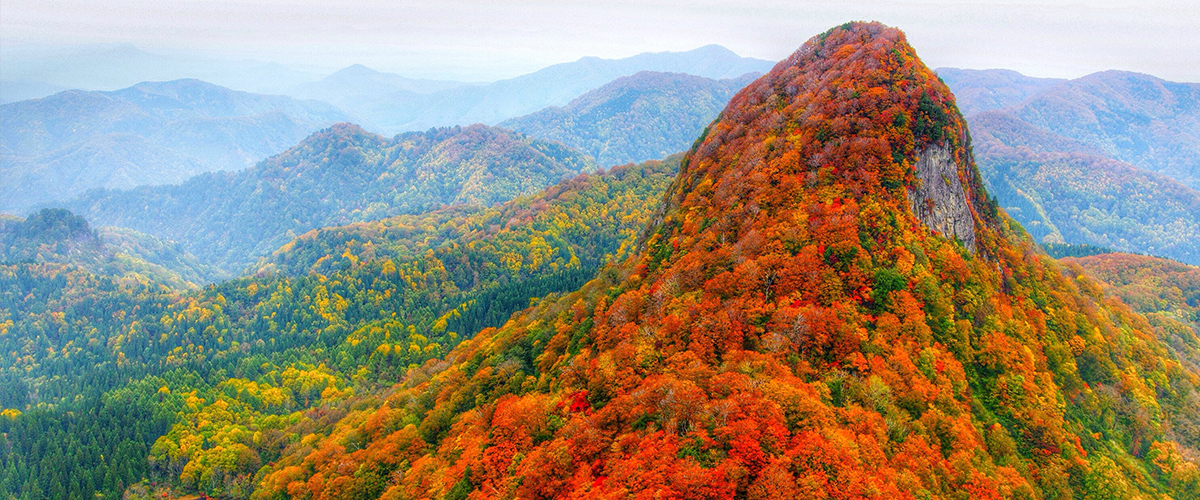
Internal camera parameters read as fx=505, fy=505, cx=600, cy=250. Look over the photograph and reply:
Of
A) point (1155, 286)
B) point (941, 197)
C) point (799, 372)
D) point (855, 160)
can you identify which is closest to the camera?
point (799, 372)

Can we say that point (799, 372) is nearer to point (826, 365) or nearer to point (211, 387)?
point (826, 365)

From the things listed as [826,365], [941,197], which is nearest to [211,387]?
[826,365]

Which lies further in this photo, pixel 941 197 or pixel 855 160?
pixel 941 197

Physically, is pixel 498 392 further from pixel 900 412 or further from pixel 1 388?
pixel 1 388

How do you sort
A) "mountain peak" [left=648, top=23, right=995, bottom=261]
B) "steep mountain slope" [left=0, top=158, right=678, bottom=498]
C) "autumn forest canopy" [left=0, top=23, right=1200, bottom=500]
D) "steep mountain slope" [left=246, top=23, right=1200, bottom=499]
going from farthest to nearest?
1. "steep mountain slope" [left=0, top=158, right=678, bottom=498]
2. "mountain peak" [left=648, top=23, right=995, bottom=261]
3. "autumn forest canopy" [left=0, top=23, right=1200, bottom=500]
4. "steep mountain slope" [left=246, top=23, right=1200, bottom=499]

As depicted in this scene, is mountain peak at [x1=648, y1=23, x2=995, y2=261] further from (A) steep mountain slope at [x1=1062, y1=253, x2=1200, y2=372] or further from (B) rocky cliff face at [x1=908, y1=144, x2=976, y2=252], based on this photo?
(A) steep mountain slope at [x1=1062, y1=253, x2=1200, y2=372]

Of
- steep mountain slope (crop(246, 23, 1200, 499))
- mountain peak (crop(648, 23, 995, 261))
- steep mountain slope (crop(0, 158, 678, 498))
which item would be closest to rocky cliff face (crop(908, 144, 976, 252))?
mountain peak (crop(648, 23, 995, 261))

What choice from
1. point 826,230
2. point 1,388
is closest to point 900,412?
point 826,230
